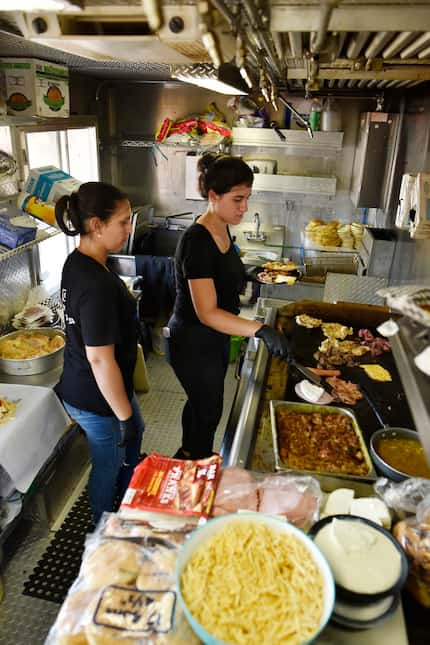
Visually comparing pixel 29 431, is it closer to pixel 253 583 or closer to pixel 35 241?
pixel 35 241

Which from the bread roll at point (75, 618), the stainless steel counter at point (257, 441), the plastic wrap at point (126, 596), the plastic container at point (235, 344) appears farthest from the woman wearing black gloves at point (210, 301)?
the plastic container at point (235, 344)

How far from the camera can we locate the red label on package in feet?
3.69

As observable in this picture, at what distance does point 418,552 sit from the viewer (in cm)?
106

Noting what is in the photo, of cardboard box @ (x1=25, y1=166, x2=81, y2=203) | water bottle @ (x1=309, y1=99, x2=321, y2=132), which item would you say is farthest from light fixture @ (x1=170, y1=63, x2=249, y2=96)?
water bottle @ (x1=309, y1=99, x2=321, y2=132)

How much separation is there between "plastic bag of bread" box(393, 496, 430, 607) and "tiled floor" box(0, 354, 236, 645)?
174 cm

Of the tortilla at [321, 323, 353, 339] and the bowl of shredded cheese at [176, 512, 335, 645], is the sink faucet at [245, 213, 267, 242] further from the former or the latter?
the bowl of shredded cheese at [176, 512, 335, 645]

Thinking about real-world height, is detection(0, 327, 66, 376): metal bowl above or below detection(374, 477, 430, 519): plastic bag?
below

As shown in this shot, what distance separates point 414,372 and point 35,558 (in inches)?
88.8

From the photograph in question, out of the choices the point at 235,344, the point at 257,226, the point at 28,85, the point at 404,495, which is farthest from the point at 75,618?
the point at 257,226

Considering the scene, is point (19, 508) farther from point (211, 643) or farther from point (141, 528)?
point (211, 643)

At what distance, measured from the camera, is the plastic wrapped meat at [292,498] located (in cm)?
114

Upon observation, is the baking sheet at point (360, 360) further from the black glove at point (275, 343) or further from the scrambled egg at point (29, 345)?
the scrambled egg at point (29, 345)

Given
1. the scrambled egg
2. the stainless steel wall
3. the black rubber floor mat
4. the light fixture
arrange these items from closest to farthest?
1. the light fixture
2. the black rubber floor mat
3. the scrambled egg
4. the stainless steel wall

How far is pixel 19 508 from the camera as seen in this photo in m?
2.27
